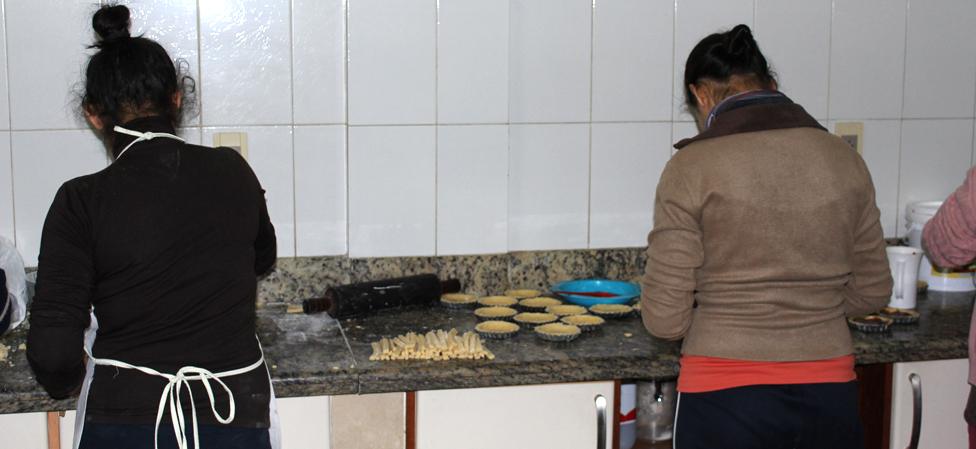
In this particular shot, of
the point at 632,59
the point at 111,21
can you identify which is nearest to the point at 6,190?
the point at 111,21

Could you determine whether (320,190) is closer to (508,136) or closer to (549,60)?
(508,136)

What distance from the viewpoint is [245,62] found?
2.16 metres

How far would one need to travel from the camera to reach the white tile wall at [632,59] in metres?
2.36

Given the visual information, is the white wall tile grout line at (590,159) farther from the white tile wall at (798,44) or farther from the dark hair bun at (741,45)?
the dark hair bun at (741,45)

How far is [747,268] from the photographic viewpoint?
150 centimetres

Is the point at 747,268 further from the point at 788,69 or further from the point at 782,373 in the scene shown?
the point at 788,69

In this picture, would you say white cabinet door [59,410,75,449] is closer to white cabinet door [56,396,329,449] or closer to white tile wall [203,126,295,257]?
white cabinet door [56,396,329,449]

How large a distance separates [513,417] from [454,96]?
754 mm

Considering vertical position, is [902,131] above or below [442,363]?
above

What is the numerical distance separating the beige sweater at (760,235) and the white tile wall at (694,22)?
91 cm

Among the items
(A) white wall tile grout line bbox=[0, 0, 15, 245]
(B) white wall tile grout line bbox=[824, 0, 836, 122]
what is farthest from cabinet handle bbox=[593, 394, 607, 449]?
(A) white wall tile grout line bbox=[0, 0, 15, 245]

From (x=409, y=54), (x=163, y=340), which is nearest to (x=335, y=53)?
(x=409, y=54)

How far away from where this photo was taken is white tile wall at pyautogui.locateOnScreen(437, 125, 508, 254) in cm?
224

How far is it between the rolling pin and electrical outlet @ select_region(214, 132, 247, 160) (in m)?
0.36
